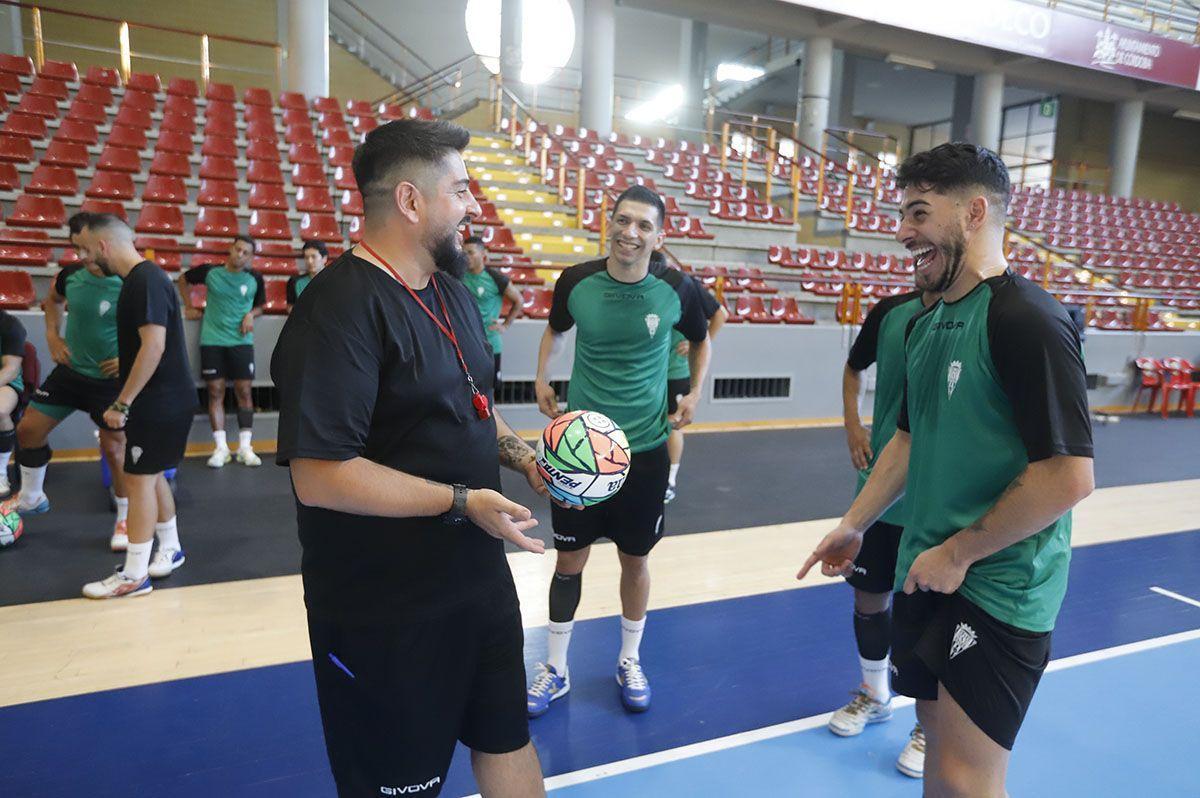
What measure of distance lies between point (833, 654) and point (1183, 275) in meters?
16.3

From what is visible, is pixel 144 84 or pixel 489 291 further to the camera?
pixel 144 84

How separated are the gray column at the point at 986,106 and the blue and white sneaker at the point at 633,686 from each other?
18.0 meters

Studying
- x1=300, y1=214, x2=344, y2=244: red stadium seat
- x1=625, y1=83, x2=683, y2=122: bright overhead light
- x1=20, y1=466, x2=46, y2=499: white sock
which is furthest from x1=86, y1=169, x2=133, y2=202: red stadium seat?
x1=625, y1=83, x2=683, y2=122: bright overhead light

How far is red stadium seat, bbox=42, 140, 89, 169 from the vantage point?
336 inches

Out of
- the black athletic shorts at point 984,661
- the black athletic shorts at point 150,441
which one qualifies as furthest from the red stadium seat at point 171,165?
the black athletic shorts at point 984,661

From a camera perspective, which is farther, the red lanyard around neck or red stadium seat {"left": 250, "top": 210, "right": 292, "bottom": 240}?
red stadium seat {"left": 250, "top": 210, "right": 292, "bottom": 240}

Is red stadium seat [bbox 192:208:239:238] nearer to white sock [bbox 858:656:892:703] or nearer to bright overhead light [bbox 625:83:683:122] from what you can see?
white sock [bbox 858:656:892:703]

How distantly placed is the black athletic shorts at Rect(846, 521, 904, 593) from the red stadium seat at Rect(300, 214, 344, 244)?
23.5 ft

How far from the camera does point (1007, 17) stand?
1570 centimetres

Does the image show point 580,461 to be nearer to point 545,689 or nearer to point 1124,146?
point 545,689

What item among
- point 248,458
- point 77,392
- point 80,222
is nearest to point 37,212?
point 248,458

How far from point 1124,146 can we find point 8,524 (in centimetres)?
2387

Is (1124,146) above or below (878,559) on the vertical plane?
above

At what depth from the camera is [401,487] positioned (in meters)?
1.42
